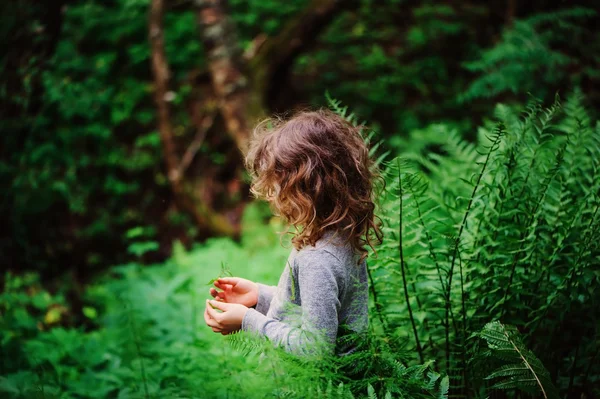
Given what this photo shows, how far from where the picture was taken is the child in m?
1.67

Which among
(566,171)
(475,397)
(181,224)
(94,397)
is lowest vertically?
(181,224)

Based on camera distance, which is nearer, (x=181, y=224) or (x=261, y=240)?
(x=261, y=240)

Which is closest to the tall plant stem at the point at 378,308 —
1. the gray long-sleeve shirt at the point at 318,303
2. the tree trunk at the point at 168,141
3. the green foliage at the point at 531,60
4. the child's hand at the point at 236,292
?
the gray long-sleeve shirt at the point at 318,303

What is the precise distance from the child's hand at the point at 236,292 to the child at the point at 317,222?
0.32 ft

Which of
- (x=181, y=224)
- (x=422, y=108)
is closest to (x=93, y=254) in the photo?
(x=181, y=224)

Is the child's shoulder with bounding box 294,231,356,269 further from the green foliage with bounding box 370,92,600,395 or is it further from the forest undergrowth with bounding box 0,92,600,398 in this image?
the green foliage with bounding box 370,92,600,395

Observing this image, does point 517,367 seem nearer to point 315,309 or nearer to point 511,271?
point 511,271

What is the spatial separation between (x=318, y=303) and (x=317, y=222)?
0.32 meters

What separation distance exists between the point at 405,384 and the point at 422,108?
5.15 metres

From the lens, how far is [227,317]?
1.79 m

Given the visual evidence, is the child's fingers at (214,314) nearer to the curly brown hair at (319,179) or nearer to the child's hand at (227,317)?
the child's hand at (227,317)

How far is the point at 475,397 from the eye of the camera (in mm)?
1914

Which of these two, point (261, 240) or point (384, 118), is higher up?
point (384, 118)

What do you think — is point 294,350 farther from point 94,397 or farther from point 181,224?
point 181,224
